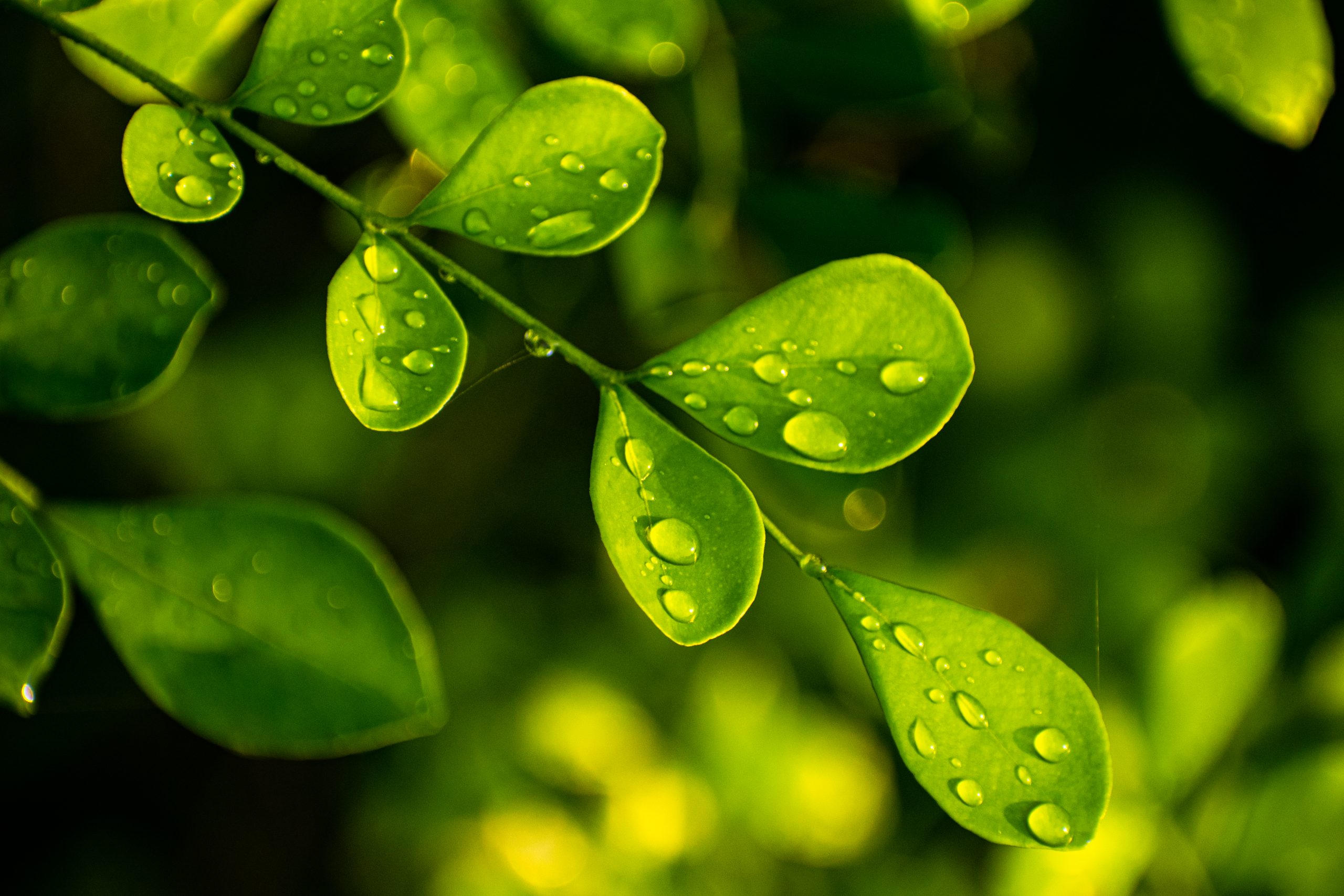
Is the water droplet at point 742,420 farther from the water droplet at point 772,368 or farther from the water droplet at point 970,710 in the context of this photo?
the water droplet at point 970,710

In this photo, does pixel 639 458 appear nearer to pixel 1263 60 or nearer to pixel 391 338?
pixel 391 338

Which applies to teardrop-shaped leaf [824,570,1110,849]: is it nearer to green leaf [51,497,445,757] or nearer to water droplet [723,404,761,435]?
water droplet [723,404,761,435]


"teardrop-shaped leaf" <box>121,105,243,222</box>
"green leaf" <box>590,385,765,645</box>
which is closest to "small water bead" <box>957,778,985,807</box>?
"green leaf" <box>590,385,765,645</box>

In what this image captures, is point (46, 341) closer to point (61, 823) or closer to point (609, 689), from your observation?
point (609, 689)

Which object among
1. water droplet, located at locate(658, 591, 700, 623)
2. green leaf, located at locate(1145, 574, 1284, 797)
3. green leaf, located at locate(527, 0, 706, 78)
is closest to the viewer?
water droplet, located at locate(658, 591, 700, 623)

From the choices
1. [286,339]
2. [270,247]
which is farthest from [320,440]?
[270,247]
